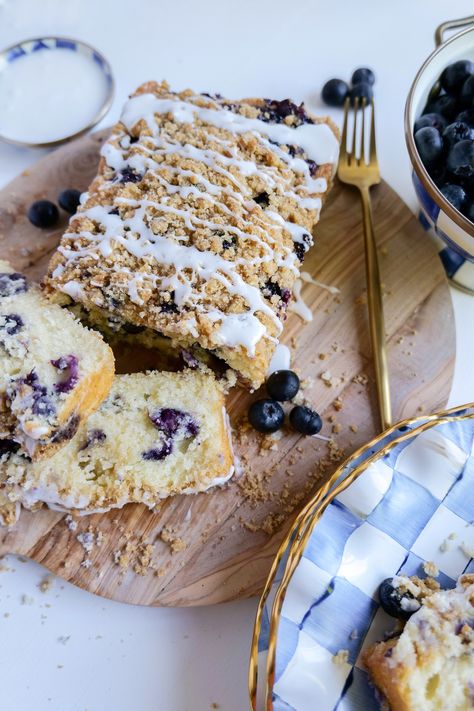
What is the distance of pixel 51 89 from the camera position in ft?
10.6

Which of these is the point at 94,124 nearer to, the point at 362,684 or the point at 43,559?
the point at 43,559

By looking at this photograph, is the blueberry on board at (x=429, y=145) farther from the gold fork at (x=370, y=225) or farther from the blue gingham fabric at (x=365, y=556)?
the blue gingham fabric at (x=365, y=556)

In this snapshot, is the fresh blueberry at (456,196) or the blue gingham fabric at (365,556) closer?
the blue gingham fabric at (365,556)

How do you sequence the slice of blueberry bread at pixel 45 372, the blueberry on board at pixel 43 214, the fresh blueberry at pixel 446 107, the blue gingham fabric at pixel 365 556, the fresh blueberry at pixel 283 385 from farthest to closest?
1. the blueberry on board at pixel 43 214
2. the fresh blueberry at pixel 446 107
3. the fresh blueberry at pixel 283 385
4. the slice of blueberry bread at pixel 45 372
5. the blue gingham fabric at pixel 365 556

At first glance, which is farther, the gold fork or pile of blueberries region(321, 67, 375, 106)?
pile of blueberries region(321, 67, 375, 106)

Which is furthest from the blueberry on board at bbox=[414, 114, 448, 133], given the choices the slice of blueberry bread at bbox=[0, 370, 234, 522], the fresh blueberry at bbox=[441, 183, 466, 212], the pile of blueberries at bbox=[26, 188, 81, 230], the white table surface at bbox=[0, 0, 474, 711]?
the pile of blueberries at bbox=[26, 188, 81, 230]

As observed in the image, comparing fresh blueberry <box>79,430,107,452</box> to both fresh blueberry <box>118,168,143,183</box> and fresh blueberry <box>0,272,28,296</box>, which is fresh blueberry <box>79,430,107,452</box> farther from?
fresh blueberry <box>118,168,143,183</box>

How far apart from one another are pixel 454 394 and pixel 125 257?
1333 mm

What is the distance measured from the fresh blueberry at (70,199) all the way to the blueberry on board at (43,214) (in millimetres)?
39

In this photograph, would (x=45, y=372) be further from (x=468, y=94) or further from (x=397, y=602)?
(x=468, y=94)

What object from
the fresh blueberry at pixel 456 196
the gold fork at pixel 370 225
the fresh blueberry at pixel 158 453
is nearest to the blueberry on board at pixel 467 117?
the fresh blueberry at pixel 456 196

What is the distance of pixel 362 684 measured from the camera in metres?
2.01

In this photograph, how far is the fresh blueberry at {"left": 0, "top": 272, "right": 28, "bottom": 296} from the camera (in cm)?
246

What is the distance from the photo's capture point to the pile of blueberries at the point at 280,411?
8.08 ft
